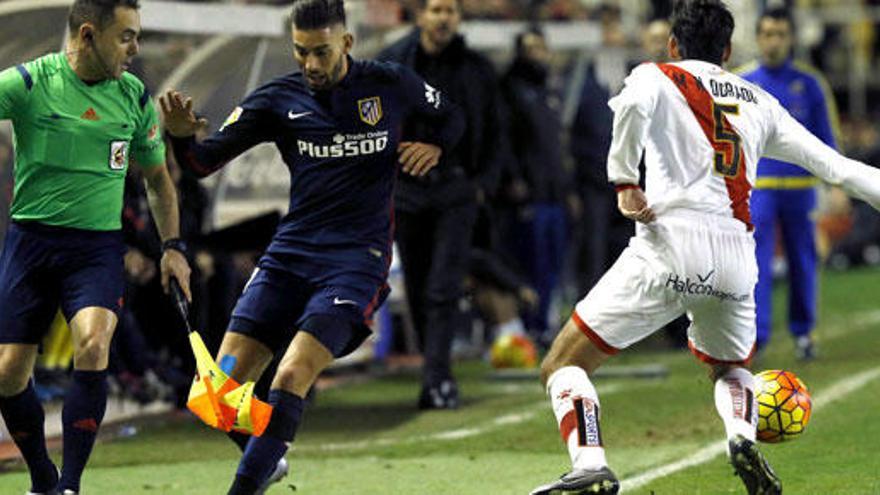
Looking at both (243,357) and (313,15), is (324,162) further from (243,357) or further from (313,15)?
(243,357)

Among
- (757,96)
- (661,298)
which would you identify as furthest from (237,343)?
(757,96)

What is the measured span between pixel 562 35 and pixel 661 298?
42.2 ft

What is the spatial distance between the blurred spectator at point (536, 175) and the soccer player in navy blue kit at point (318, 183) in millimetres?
8530

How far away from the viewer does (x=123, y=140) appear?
948cm

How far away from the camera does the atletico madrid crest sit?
365 inches

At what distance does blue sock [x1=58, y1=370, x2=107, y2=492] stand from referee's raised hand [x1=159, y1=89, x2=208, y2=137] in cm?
109

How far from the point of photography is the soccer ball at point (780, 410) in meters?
9.33

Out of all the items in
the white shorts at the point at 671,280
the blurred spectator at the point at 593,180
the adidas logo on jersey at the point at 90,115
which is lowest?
the blurred spectator at the point at 593,180

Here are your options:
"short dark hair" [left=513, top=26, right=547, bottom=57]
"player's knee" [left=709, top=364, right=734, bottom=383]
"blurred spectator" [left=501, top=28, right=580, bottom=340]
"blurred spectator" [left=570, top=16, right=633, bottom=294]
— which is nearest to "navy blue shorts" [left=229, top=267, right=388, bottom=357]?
"player's knee" [left=709, top=364, right=734, bottom=383]

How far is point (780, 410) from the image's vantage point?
934 cm

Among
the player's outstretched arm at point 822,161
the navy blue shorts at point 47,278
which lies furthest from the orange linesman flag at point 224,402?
the player's outstretched arm at point 822,161

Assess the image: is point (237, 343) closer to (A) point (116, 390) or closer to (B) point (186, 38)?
(A) point (116, 390)

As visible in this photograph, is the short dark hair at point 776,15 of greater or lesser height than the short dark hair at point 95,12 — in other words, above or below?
below

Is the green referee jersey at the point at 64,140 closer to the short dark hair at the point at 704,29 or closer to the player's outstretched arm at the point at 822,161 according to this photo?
the short dark hair at the point at 704,29
